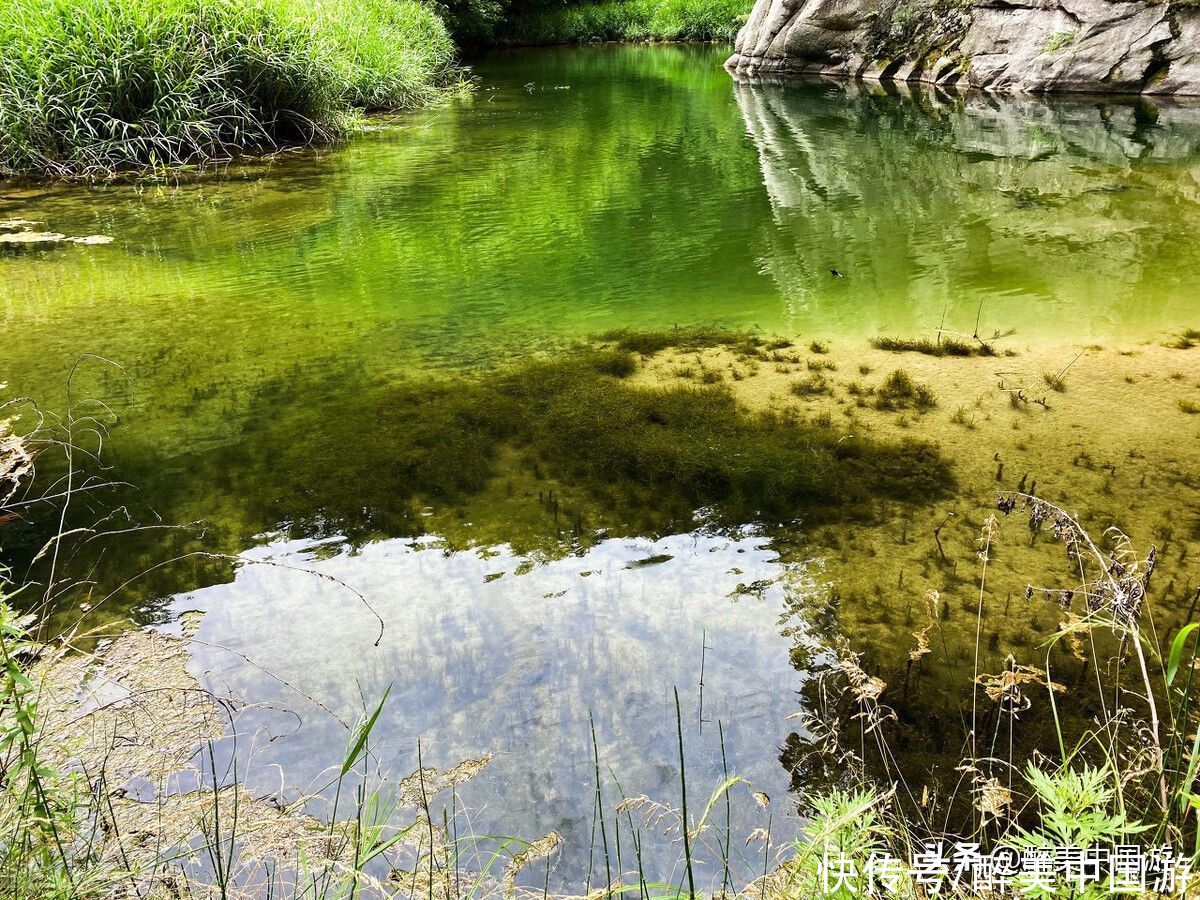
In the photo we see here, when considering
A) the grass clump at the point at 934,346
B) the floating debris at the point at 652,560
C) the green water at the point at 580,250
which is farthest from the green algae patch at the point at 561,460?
the grass clump at the point at 934,346

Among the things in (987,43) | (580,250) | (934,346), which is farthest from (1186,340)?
(987,43)

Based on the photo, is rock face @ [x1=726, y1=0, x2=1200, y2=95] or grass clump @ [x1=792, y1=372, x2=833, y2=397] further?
rock face @ [x1=726, y1=0, x2=1200, y2=95]

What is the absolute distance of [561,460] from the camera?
356 cm

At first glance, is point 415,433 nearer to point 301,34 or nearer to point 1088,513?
point 1088,513

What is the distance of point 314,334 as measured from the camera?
4992mm

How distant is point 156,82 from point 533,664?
919cm

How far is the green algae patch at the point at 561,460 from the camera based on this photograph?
10.7 feet

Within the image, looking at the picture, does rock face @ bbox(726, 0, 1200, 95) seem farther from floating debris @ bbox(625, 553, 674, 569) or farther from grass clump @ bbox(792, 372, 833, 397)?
floating debris @ bbox(625, 553, 674, 569)

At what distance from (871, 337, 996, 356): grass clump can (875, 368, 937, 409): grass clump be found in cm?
42

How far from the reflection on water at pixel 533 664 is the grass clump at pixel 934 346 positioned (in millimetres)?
2004

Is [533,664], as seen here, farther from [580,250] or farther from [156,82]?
[156,82]

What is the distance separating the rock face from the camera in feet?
40.8

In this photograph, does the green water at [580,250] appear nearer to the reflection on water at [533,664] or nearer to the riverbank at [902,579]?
the riverbank at [902,579]

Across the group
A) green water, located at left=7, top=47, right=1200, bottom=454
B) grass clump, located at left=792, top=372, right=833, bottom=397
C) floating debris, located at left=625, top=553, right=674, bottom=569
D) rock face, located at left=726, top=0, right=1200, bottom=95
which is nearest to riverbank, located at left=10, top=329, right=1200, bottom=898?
grass clump, located at left=792, top=372, right=833, bottom=397
